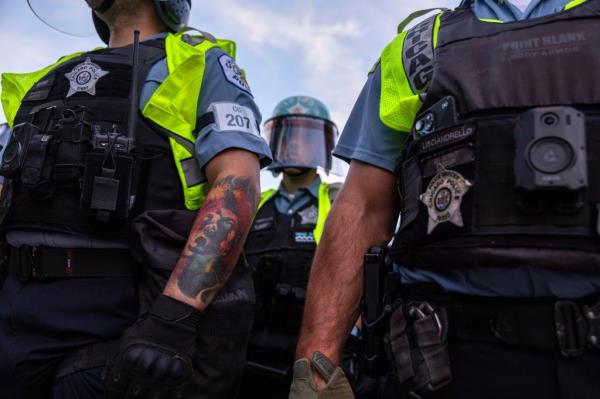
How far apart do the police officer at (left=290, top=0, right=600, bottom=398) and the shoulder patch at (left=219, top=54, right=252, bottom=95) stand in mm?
689

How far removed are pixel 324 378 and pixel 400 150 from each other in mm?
705

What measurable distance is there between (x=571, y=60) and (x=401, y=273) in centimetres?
66

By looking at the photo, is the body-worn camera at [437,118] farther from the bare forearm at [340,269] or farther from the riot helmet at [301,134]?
the riot helmet at [301,134]

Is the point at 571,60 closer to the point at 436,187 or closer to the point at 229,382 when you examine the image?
the point at 436,187

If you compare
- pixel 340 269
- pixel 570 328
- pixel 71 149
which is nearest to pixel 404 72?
pixel 340 269

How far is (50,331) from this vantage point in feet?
5.41

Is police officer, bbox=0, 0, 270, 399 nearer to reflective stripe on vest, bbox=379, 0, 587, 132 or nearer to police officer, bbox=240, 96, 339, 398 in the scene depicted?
reflective stripe on vest, bbox=379, 0, 587, 132

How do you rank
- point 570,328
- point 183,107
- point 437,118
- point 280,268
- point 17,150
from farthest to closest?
1. point 280,268
2. point 183,107
3. point 17,150
4. point 437,118
5. point 570,328

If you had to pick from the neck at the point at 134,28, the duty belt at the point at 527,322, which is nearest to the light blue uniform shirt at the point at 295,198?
the neck at the point at 134,28

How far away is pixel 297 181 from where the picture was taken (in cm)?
521

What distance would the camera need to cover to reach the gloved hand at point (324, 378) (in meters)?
1.48

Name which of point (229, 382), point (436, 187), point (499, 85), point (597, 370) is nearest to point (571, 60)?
point (499, 85)

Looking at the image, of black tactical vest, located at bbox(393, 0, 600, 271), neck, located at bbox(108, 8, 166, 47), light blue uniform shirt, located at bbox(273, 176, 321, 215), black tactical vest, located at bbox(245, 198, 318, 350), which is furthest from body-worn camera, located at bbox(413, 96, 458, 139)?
light blue uniform shirt, located at bbox(273, 176, 321, 215)

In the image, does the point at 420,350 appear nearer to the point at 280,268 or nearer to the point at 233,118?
the point at 233,118
